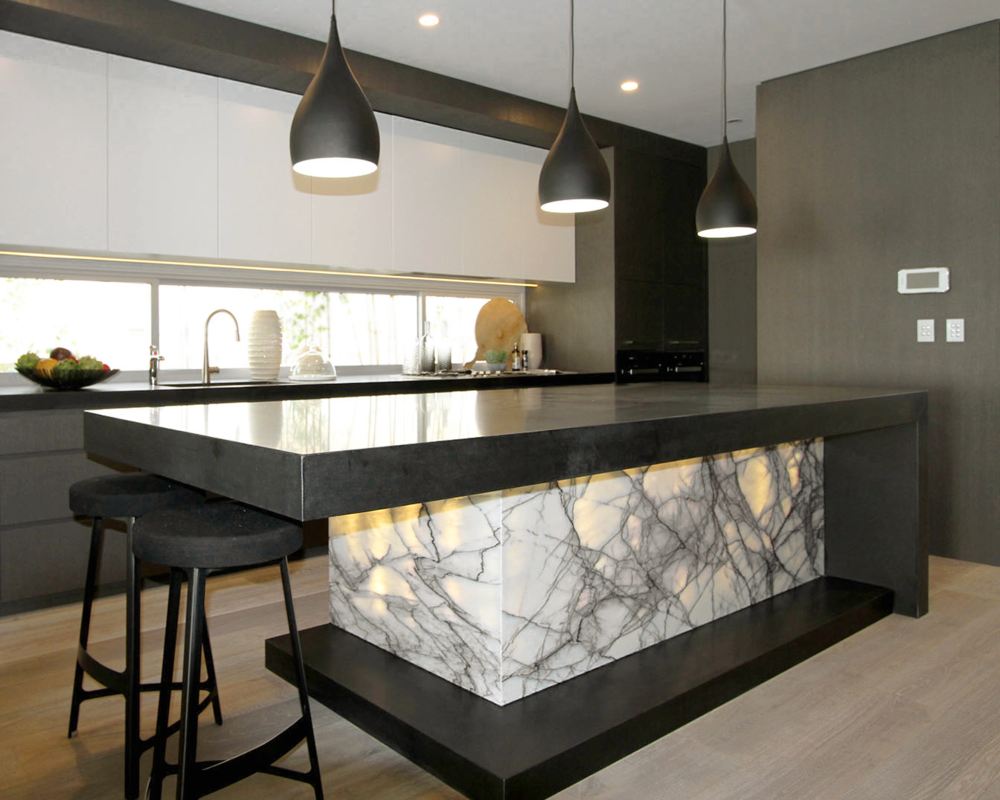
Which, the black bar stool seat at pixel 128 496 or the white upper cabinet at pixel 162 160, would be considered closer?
the black bar stool seat at pixel 128 496

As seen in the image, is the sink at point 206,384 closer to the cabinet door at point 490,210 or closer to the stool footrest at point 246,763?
the cabinet door at point 490,210

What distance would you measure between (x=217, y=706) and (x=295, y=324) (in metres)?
2.72

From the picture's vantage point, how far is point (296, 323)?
448 centimetres

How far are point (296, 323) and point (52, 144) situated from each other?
5.07ft

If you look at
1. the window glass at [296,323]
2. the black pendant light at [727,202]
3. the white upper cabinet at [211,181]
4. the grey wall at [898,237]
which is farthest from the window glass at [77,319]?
the grey wall at [898,237]

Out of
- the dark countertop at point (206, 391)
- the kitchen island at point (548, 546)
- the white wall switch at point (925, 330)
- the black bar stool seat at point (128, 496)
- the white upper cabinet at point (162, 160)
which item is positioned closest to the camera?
the kitchen island at point (548, 546)

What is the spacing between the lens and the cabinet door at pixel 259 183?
146 inches

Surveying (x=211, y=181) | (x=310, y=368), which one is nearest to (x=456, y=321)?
(x=310, y=368)

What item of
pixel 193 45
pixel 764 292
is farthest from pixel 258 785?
pixel 764 292

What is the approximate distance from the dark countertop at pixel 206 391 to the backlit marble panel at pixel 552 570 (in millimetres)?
1225

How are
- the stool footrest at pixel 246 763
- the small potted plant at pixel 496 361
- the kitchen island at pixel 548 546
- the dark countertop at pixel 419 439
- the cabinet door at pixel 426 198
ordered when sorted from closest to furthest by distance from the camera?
the dark countertop at pixel 419 439, the kitchen island at pixel 548 546, the stool footrest at pixel 246 763, the cabinet door at pixel 426 198, the small potted plant at pixel 496 361

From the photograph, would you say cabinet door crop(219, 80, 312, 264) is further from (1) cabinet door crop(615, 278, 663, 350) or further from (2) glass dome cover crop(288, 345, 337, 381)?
(1) cabinet door crop(615, 278, 663, 350)

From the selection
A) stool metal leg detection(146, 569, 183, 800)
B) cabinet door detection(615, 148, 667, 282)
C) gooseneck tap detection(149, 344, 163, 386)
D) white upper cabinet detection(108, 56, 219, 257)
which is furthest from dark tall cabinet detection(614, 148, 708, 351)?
stool metal leg detection(146, 569, 183, 800)

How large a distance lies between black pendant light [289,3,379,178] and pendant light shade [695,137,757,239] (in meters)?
1.56
